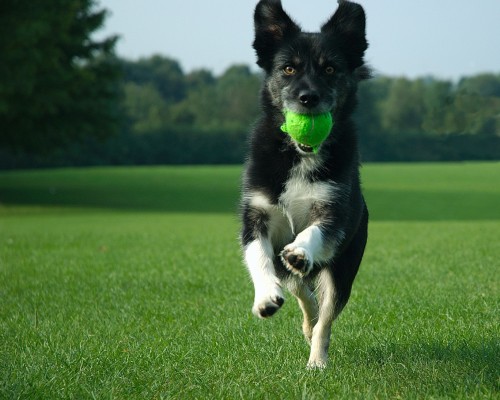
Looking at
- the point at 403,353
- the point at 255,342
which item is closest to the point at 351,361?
the point at 403,353

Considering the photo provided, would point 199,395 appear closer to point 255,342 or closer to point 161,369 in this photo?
point 161,369

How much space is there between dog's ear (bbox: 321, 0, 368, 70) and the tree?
24046 mm

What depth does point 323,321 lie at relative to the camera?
5.20 m

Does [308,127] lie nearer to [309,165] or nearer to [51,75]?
[309,165]

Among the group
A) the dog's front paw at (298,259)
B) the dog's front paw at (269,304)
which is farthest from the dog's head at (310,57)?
the dog's front paw at (269,304)

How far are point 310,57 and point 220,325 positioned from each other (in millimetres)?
2445

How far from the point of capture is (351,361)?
520 centimetres

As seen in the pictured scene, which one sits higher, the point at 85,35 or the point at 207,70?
the point at 85,35

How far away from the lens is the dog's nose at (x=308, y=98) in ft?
16.1

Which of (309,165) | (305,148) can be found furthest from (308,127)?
(309,165)

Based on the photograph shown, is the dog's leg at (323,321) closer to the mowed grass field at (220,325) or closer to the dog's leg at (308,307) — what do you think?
the mowed grass field at (220,325)

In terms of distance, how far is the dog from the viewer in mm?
5070

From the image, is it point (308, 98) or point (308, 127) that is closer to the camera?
point (308, 98)

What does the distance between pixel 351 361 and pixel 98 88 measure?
3335 centimetres
